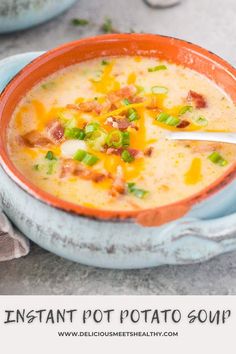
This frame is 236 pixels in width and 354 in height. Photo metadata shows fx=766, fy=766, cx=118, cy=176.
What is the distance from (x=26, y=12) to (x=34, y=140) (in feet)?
3.46

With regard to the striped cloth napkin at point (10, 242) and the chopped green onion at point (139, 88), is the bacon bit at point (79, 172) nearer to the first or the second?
the striped cloth napkin at point (10, 242)

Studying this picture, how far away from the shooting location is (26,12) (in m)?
3.36

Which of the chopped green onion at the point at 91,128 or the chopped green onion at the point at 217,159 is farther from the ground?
the chopped green onion at the point at 91,128

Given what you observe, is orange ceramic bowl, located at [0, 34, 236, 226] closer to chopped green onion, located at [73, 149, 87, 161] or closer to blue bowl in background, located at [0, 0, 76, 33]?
chopped green onion, located at [73, 149, 87, 161]

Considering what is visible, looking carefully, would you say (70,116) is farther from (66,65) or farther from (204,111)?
(204,111)

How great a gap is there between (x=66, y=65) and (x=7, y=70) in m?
0.22

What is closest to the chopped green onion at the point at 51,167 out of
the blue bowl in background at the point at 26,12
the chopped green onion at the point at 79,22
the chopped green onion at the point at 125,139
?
the chopped green onion at the point at 125,139

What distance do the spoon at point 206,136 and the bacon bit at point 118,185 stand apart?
0.25 metres

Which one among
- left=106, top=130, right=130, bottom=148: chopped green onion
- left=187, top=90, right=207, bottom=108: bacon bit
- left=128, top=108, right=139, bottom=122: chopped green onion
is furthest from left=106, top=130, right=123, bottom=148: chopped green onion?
left=187, top=90, right=207, bottom=108: bacon bit

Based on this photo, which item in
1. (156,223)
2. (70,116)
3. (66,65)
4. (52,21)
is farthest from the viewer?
(52,21)

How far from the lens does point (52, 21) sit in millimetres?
3643

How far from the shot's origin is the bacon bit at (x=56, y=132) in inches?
98.3

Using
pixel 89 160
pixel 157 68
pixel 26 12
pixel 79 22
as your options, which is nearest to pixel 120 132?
pixel 89 160

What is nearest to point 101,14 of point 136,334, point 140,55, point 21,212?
point 140,55
